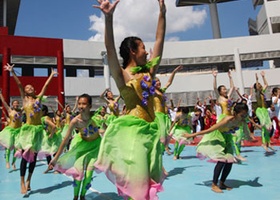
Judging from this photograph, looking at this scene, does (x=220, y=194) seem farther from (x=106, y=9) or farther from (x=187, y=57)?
(x=187, y=57)

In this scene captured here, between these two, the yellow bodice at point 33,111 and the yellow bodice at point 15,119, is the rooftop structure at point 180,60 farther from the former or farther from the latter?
the yellow bodice at point 33,111

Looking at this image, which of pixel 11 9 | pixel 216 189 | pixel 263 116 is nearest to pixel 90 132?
pixel 216 189

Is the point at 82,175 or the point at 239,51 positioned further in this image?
the point at 239,51

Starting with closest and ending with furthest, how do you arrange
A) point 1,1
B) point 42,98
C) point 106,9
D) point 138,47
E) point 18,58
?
point 106,9 → point 138,47 → point 42,98 → point 18,58 → point 1,1

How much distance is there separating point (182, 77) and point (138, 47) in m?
22.2

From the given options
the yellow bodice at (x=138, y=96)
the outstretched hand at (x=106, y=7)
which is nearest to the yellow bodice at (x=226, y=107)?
the yellow bodice at (x=138, y=96)

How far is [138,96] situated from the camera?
7.91ft

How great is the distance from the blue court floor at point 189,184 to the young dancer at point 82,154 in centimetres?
56

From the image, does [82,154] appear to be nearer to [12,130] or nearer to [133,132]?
[133,132]

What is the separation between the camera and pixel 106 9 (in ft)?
6.87

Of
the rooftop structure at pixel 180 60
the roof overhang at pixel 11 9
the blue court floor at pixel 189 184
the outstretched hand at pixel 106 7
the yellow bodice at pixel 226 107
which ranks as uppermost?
the roof overhang at pixel 11 9

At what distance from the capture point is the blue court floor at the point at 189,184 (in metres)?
4.08

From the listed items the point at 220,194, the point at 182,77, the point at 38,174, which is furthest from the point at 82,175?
the point at 182,77

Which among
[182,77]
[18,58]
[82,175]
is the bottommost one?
[82,175]
